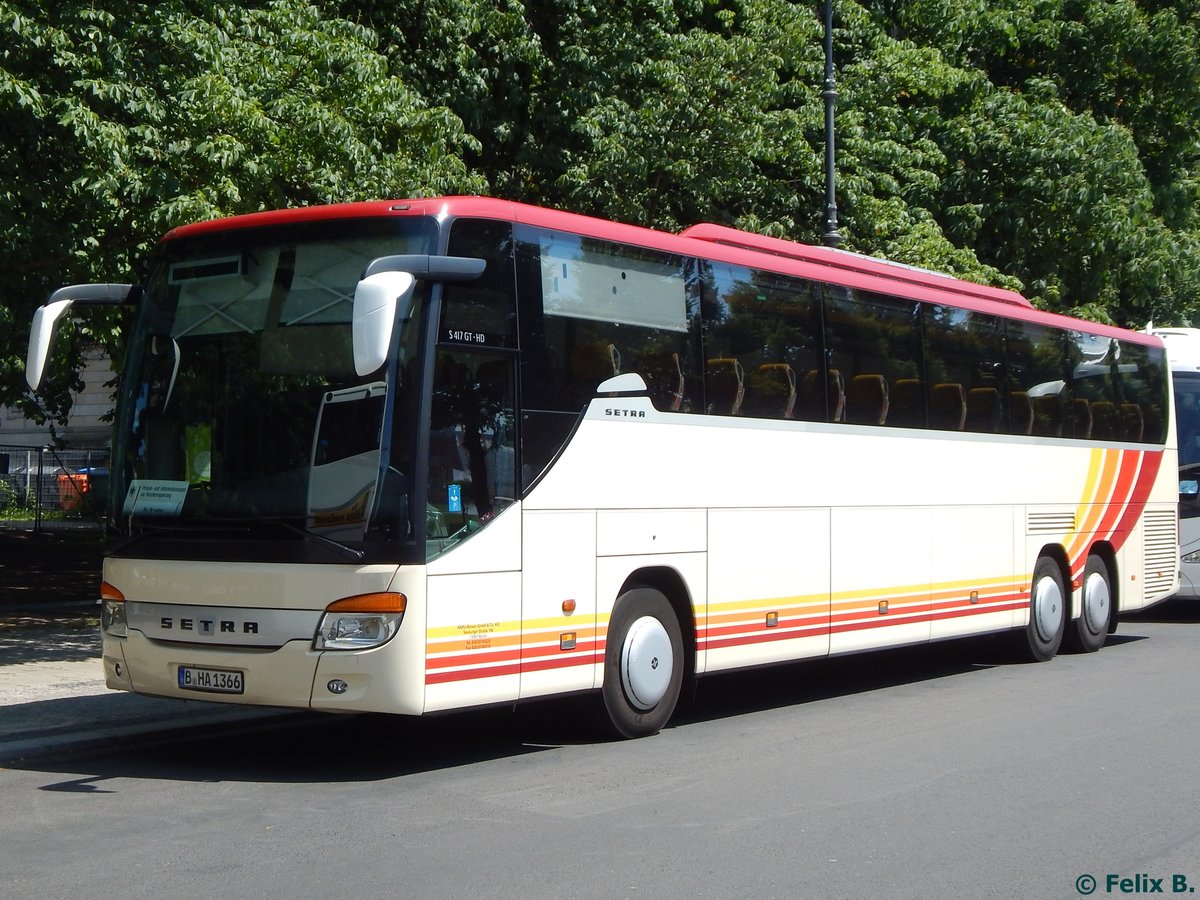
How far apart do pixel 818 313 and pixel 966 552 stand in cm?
324

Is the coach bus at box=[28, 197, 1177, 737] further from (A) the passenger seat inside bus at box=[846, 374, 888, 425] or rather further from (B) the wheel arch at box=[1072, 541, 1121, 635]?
(B) the wheel arch at box=[1072, 541, 1121, 635]

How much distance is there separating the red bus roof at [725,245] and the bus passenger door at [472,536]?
0.92 metres

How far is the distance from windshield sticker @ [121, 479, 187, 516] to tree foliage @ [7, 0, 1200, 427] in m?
3.93

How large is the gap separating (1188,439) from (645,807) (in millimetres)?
15641

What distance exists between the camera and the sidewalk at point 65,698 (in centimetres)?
969

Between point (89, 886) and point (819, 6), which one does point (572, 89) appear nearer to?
point (819, 6)

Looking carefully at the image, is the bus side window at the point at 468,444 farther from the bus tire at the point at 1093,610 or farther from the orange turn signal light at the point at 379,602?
the bus tire at the point at 1093,610

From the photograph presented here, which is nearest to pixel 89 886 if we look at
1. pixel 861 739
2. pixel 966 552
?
pixel 861 739

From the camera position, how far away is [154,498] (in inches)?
355

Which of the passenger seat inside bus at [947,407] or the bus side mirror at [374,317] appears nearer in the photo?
the bus side mirror at [374,317]

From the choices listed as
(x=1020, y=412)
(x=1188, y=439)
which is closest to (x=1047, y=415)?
(x=1020, y=412)

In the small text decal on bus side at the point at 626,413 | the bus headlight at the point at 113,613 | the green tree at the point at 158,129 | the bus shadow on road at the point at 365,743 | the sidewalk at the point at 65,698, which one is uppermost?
the green tree at the point at 158,129

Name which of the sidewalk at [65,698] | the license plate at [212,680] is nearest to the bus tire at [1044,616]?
the sidewalk at [65,698]

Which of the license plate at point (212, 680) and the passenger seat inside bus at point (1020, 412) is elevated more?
the passenger seat inside bus at point (1020, 412)
